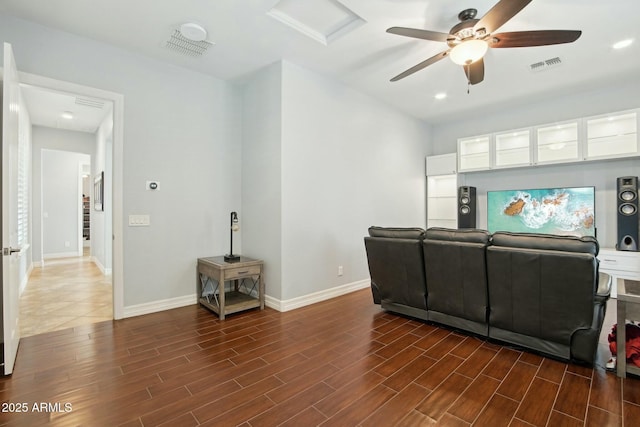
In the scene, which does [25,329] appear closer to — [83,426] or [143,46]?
[83,426]

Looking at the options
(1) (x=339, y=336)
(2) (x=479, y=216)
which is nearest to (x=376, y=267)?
(1) (x=339, y=336)

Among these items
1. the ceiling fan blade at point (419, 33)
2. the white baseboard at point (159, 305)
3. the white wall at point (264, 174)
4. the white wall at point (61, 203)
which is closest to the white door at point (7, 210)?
the white baseboard at point (159, 305)

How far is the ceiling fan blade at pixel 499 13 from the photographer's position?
202 centimetres

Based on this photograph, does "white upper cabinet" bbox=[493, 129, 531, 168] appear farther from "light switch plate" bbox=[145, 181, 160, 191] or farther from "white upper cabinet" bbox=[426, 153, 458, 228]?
"light switch plate" bbox=[145, 181, 160, 191]

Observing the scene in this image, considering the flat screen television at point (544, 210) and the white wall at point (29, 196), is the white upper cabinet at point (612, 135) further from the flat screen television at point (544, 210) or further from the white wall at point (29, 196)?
the white wall at point (29, 196)

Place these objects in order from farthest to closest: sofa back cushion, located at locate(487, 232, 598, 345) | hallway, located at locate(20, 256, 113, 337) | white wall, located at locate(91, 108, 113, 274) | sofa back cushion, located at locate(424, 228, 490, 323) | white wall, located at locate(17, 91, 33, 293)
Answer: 1. white wall, located at locate(91, 108, 113, 274)
2. white wall, located at locate(17, 91, 33, 293)
3. hallway, located at locate(20, 256, 113, 337)
4. sofa back cushion, located at locate(424, 228, 490, 323)
5. sofa back cushion, located at locate(487, 232, 598, 345)

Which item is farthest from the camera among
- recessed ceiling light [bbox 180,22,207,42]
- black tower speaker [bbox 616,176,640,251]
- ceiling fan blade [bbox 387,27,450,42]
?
black tower speaker [bbox 616,176,640,251]

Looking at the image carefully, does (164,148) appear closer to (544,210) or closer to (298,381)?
(298,381)

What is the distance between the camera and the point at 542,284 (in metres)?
2.28

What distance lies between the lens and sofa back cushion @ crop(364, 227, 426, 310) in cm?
298

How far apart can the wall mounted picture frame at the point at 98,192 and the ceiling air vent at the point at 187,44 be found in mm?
3731

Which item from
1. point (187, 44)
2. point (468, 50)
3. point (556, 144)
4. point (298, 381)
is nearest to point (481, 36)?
point (468, 50)

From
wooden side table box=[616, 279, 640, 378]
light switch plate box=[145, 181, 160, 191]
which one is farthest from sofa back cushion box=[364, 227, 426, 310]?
light switch plate box=[145, 181, 160, 191]

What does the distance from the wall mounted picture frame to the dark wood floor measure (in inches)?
147
